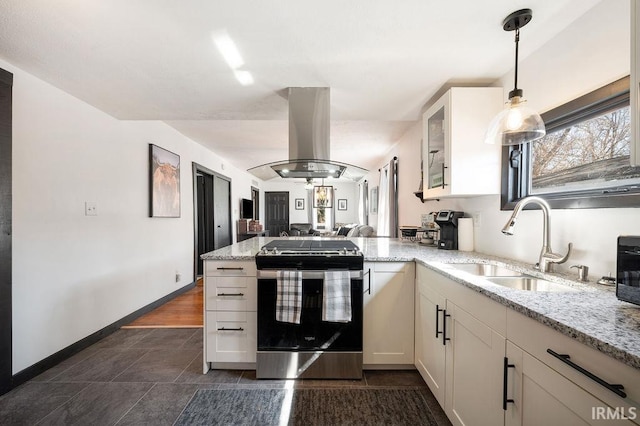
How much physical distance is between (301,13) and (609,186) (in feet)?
5.49

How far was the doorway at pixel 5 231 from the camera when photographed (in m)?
1.63

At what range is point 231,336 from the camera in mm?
1904

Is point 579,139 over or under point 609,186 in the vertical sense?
over

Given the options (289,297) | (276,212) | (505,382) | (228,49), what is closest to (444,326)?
(505,382)

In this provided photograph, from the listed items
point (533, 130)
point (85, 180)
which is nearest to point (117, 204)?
point (85, 180)

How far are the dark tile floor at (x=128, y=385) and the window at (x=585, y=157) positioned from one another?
1435mm

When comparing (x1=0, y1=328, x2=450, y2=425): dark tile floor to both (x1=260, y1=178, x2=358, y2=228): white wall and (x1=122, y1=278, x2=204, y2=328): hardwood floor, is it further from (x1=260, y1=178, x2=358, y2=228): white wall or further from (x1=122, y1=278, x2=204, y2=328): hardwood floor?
(x1=260, y1=178, x2=358, y2=228): white wall

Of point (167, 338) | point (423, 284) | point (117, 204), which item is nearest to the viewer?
point (423, 284)

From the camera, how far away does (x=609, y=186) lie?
3.96 ft

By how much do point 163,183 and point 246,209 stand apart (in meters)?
3.75

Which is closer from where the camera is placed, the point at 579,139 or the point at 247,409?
the point at 579,139

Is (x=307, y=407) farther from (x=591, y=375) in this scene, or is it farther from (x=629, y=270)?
(x=629, y=270)

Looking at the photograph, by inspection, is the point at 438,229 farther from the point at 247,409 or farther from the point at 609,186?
the point at 247,409

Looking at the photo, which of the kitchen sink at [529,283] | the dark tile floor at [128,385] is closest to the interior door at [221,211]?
the dark tile floor at [128,385]
